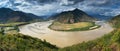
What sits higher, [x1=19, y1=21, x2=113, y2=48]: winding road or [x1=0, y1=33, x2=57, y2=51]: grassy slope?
[x1=0, y1=33, x2=57, y2=51]: grassy slope

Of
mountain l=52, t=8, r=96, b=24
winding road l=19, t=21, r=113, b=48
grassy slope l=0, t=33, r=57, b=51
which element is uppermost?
grassy slope l=0, t=33, r=57, b=51

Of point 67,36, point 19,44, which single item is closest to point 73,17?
point 67,36

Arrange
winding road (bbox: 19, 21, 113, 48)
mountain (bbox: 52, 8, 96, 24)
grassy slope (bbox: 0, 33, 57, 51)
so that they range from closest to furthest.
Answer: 1. grassy slope (bbox: 0, 33, 57, 51)
2. winding road (bbox: 19, 21, 113, 48)
3. mountain (bbox: 52, 8, 96, 24)

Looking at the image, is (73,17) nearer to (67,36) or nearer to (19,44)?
(67,36)

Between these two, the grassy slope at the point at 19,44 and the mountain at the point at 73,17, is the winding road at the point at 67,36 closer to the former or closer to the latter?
the grassy slope at the point at 19,44

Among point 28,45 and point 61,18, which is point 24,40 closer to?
point 28,45

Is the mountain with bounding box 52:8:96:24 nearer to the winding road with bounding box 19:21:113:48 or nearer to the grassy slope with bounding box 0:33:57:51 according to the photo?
the winding road with bounding box 19:21:113:48

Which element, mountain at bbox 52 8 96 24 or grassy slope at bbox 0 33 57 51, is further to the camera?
mountain at bbox 52 8 96 24

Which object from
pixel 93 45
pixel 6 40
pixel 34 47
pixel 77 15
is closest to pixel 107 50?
pixel 93 45

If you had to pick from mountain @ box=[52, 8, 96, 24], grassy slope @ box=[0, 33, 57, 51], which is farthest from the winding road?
mountain @ box=[52, 8, 96, 24]

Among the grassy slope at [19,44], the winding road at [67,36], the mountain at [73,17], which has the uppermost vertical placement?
the grassy slope at [19,44]

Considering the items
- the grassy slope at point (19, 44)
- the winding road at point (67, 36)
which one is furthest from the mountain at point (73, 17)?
the grassy slope at point (19, 44)

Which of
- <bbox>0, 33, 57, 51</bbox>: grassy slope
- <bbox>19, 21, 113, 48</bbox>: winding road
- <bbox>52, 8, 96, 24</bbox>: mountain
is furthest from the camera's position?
<bbox>52, 8, 96, 24</bbox>: mountain
